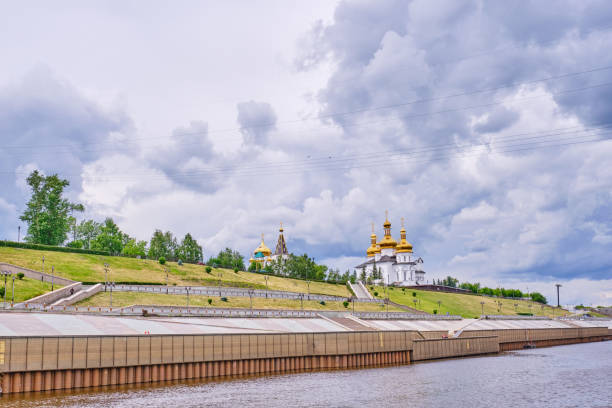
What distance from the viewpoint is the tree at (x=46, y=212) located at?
150 metres

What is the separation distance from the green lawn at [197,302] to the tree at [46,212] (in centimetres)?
5744

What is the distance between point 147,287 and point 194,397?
60.9 meters

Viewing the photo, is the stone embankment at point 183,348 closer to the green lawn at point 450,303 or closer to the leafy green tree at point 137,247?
the green lawn at point 450,303

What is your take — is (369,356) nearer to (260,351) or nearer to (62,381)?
(260,351)

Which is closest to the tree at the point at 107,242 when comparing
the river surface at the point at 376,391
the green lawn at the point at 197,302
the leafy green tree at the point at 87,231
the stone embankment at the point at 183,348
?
the leafy green tree at the point at 87,231

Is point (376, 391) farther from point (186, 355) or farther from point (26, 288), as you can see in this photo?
point (26, 288)

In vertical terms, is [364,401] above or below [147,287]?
below

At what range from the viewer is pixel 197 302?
111438 mm

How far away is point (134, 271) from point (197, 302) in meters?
27.7

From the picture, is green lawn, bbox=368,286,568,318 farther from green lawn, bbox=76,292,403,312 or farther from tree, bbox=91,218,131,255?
tree, bbox=91,218,131,255

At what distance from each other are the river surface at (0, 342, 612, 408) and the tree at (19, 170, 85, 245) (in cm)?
10661

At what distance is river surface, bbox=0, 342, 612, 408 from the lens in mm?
49500

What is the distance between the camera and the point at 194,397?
169ft

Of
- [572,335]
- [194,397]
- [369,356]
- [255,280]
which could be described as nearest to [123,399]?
[194,397]
